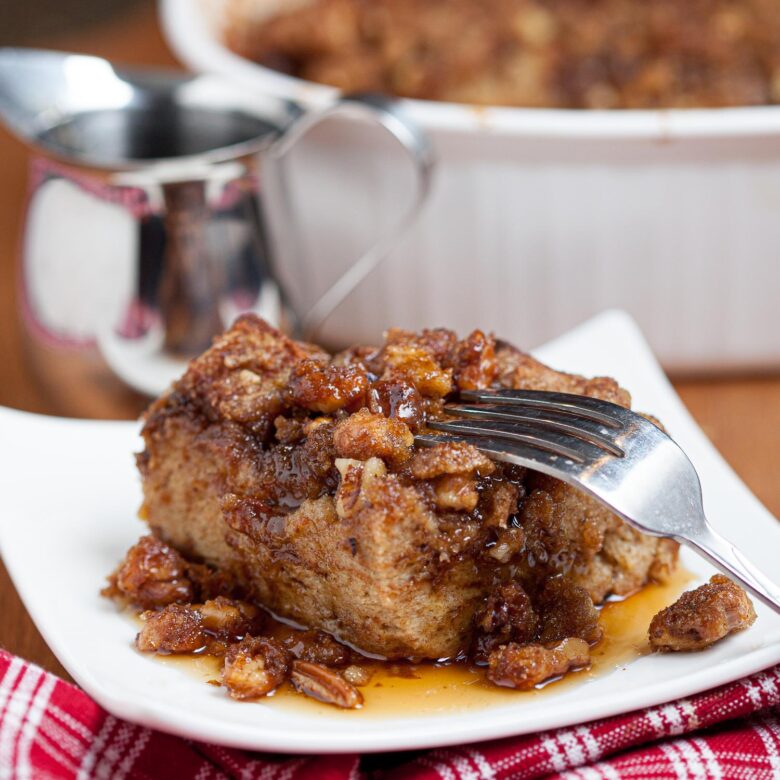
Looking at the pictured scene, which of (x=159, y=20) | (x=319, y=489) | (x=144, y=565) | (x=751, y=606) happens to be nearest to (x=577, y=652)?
(x=751, y=606)

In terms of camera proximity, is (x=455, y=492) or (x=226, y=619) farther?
(x=226, y=619)

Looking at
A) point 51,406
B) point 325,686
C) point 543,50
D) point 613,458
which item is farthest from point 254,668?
point 543,50

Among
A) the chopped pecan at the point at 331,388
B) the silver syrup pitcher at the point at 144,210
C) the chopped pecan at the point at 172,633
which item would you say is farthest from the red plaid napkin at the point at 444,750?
the silver syrup pitcher at the point at 144,210

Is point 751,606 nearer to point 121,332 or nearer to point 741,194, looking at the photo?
point 741,194

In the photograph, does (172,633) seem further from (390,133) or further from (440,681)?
(390,133)

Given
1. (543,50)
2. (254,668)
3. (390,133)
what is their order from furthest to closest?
(543,50) → (390,133) → (254,668)

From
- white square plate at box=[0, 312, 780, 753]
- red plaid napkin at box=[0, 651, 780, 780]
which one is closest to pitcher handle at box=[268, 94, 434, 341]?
white square plate at box=[0, 312, 780, 753]
